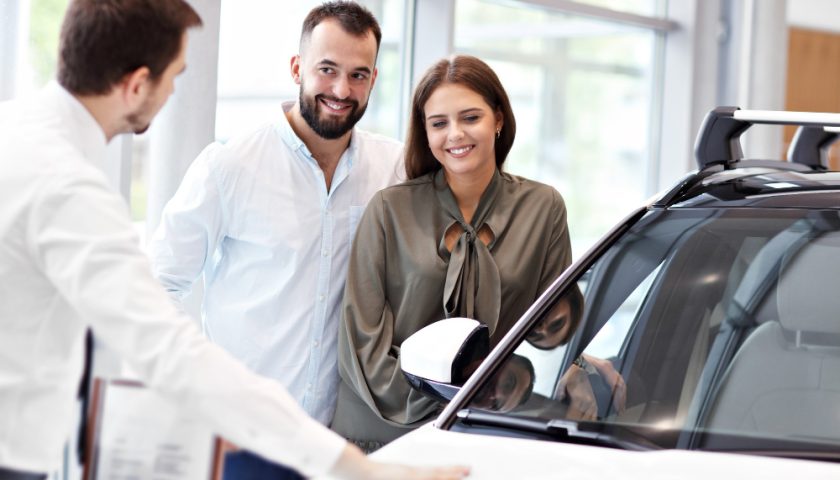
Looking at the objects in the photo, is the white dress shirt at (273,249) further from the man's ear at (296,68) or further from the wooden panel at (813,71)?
the wooden panel at (813,71)

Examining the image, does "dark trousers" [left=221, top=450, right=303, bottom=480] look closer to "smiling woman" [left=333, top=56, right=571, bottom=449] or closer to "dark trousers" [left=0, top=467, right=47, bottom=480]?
"dark trousers" [left=0, top=467, right=47, bottom=480]

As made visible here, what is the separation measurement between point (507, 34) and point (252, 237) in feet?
13.0

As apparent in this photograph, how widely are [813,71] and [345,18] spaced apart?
7186mm

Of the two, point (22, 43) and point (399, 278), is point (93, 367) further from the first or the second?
point (22, 43)

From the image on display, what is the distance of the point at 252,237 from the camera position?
282cm

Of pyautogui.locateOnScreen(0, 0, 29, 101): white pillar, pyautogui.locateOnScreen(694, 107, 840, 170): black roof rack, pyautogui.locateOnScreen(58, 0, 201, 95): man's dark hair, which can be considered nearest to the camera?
pyautogui.locateOnScreen(58, 0, 201, 95): man's dark hair

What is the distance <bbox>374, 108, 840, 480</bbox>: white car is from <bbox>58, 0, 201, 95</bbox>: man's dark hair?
0.75 m

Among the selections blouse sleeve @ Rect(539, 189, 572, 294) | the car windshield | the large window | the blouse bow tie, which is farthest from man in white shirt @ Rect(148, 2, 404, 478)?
the large window

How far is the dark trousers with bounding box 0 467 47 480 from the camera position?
1.49 meters

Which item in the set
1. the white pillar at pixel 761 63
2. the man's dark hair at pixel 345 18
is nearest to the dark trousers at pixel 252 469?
the man's dark hair at pixel 345 18

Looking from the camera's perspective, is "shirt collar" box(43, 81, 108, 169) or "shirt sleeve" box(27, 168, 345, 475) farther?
"shirt collar" box(43, 81, 108, 169)

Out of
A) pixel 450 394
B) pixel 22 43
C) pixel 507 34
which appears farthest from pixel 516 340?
pixel 507 34

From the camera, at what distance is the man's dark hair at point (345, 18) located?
2805 mm

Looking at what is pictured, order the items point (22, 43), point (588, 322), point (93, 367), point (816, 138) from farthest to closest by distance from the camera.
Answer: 1. point (816, 138)
2. point (22, 43)
3. point (588, 322)
4. point (93, 367)
